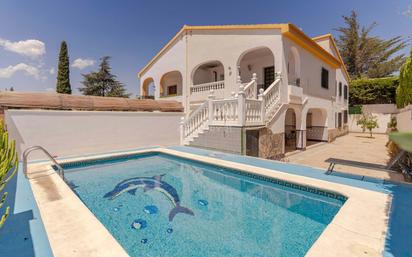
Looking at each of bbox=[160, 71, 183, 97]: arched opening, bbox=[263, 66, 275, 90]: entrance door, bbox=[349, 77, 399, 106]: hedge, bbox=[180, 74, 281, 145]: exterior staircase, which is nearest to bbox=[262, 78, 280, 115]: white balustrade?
bbox=[180, 74, 281, 145]: exterior staircase

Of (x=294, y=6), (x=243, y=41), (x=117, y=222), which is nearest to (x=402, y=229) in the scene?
(x=117, y=222)

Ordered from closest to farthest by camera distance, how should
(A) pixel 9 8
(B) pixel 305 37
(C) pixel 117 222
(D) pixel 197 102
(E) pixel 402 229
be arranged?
(E) pixel 402 229, (C) pixel 117 222, (A) pixel 9 8, (B) pixel 305 37, (D) pixel 197 102

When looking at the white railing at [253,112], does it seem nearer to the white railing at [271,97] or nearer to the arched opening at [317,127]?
the white railing at [271,97]

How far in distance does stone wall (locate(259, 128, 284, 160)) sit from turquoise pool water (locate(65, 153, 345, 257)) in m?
3.55

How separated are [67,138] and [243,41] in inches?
476

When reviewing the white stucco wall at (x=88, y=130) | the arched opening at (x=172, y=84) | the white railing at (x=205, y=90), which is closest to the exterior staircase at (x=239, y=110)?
the white stucco wall at (x=88, y=130)

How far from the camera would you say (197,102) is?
15078mm

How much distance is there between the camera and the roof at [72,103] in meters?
9.09

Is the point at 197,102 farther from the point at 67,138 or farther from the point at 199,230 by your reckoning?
the point at 199,230

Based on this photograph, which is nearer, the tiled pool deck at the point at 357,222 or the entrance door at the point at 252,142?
the tiled pool deck at the point at 357,222

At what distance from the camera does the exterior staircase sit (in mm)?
9477

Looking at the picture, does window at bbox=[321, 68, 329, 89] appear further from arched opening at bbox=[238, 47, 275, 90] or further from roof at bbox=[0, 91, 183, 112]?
roof at bbox=[0, 91, 183, 112]

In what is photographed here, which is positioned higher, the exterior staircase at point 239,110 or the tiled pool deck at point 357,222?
the exterior staircase at point 239,110

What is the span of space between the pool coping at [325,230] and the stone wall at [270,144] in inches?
196
